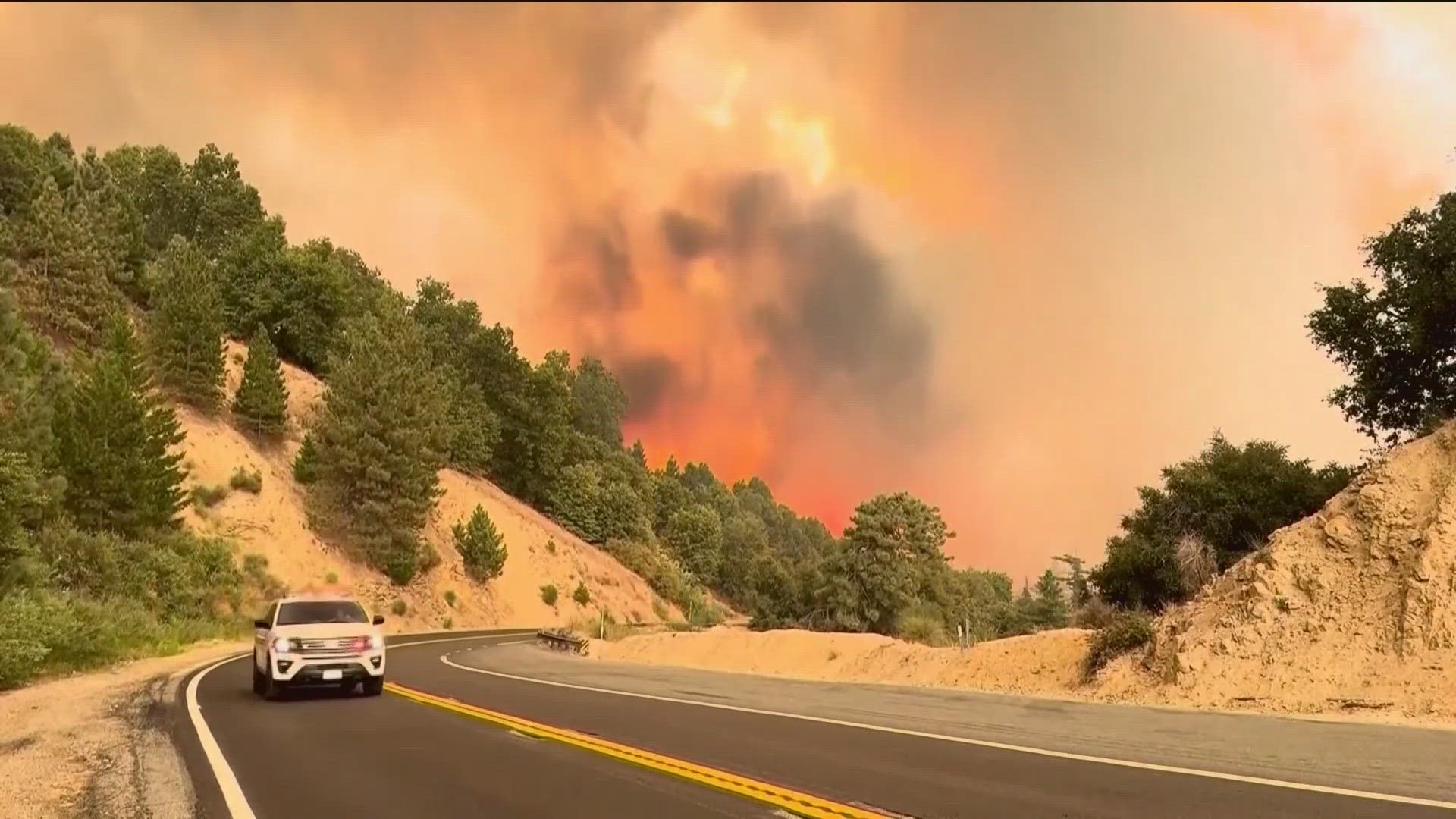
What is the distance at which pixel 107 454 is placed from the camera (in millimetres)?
37344

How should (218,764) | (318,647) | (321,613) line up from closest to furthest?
(218,764)
(318,647)
(321,613)

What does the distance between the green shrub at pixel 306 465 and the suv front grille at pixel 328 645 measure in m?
47.0

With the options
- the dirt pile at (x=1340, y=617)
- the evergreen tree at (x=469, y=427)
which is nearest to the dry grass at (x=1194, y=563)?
the dirt pile at (x=1340, y=617)

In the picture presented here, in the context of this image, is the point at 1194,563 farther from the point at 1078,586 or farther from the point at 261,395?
the point at 261,395

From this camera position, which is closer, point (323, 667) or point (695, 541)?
point (323, 667)

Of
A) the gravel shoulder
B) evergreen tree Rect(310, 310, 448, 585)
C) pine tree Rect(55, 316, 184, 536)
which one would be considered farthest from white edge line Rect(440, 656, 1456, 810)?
evergreen tree Rect(310, 310, 448, 585)

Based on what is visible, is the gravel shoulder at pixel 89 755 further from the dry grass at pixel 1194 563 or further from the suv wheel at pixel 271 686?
the dry grass at pixel 1194 563

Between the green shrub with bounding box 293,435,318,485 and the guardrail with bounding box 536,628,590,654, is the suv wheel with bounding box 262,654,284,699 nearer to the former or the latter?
the guardrail with bounding box 536,628,590,654

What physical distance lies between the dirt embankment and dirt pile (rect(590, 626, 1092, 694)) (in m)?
0.08

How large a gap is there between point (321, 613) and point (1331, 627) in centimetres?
1776

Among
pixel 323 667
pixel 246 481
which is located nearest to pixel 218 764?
pixel 323 667

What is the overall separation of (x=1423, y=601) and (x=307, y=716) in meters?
17.5

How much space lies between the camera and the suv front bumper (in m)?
15.4

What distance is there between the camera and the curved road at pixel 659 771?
7.13 meters
